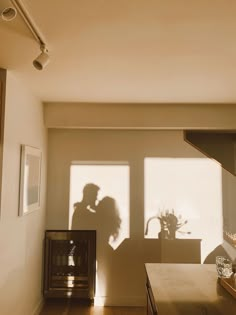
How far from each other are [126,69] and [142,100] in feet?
3.39

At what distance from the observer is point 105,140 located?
150 inches

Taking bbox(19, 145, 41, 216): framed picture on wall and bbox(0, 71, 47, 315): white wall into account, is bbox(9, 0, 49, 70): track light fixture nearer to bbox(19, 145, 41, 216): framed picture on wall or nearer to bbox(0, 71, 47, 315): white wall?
bbox(0, 71, 47, 315): white wall

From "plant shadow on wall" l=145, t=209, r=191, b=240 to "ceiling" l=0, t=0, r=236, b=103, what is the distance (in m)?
1.62

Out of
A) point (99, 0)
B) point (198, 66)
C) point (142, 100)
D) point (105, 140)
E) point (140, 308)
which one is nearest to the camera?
point (99, 0)

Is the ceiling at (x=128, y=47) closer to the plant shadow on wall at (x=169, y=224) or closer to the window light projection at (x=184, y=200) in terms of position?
the window light projection at (x=184, y=200)

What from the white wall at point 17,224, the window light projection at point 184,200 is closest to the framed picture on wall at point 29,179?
the white wall at point 17,224

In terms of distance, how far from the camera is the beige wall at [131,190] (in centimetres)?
369

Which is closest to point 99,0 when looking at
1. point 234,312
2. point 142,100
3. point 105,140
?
point 234,312

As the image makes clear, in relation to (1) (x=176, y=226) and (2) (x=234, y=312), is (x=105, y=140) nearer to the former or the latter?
(1) (x=176, y=226)

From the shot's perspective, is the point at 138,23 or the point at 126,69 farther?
the point at 126,69

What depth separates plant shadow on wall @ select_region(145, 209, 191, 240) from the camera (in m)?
3.72

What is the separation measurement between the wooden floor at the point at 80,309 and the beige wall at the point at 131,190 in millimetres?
104

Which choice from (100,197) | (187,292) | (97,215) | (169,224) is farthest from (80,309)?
(187,292)

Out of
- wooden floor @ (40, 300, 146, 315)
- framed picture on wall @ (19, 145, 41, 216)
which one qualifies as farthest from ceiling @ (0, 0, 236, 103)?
wooden floor @ (40, 300, 146, 315)
